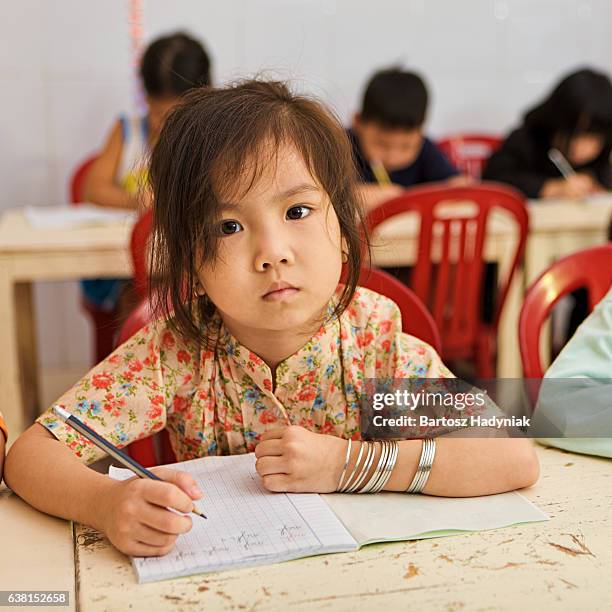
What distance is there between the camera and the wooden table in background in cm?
233

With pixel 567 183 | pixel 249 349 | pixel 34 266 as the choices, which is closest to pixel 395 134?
pixel 567 183

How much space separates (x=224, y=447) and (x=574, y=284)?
630 mm

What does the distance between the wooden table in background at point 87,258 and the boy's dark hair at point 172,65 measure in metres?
0.52

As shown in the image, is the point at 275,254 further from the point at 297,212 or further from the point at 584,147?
the point at 584,147

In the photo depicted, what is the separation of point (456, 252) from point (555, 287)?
1.00m

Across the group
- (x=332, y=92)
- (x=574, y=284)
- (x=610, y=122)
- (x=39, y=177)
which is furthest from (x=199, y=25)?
(x=574, y=284)

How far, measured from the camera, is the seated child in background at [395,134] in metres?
3.03

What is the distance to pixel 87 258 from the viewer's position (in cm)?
236

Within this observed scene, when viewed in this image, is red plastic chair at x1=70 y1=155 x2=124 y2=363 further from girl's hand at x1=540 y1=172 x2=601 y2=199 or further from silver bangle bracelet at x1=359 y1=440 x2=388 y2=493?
silver bangle bracelet at x1=359 y1=440 x2=388 y2=493

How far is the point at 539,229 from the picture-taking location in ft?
8.24

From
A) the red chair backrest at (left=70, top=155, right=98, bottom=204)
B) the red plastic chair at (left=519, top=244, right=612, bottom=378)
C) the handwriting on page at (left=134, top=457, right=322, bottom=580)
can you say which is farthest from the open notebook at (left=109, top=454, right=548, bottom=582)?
the red chair backrest at (left=70, top=155, right=98, bottom=204)

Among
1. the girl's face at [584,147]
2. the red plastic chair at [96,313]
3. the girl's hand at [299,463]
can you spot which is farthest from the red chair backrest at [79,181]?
the girl's hand at [299,463]

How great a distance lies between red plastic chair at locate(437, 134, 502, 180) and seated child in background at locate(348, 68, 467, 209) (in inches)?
20.1

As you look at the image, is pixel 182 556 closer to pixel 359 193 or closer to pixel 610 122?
pixel 359 193
